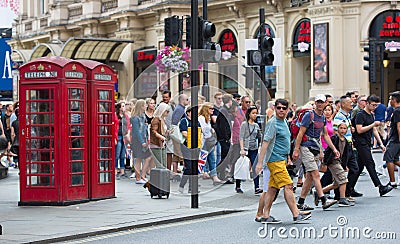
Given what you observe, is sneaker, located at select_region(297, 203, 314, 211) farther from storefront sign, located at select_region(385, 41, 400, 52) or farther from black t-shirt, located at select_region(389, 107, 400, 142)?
storefront sign, located at select_region(385, 41, 400, 52)

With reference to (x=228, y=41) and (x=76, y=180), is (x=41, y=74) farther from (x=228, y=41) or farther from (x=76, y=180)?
(x=228, y=41)

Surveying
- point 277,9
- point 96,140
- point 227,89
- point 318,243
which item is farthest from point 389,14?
point 318,243

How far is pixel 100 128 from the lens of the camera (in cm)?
1552

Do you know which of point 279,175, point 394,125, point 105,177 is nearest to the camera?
point 279,175

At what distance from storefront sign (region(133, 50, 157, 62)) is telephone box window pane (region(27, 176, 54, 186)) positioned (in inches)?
1127

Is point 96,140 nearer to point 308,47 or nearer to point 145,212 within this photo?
point 145,212

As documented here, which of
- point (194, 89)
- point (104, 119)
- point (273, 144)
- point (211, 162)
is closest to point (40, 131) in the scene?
point (104, 119)

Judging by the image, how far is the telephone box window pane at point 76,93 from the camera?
14.7 metres

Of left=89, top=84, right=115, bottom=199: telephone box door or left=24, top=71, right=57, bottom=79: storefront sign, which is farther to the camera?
left=89, top=84, right=115, bottom=199: telephone box door

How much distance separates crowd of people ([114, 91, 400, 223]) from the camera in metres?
12.6

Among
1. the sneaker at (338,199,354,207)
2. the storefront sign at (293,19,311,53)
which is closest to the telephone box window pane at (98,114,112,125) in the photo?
the sneaker at (338,199,354,207)

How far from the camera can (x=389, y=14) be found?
109 ft

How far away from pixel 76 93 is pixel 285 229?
15.3ft

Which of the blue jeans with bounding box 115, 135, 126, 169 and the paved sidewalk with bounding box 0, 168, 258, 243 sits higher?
the blue jeans with bounding box 115, 135, 126, 169
